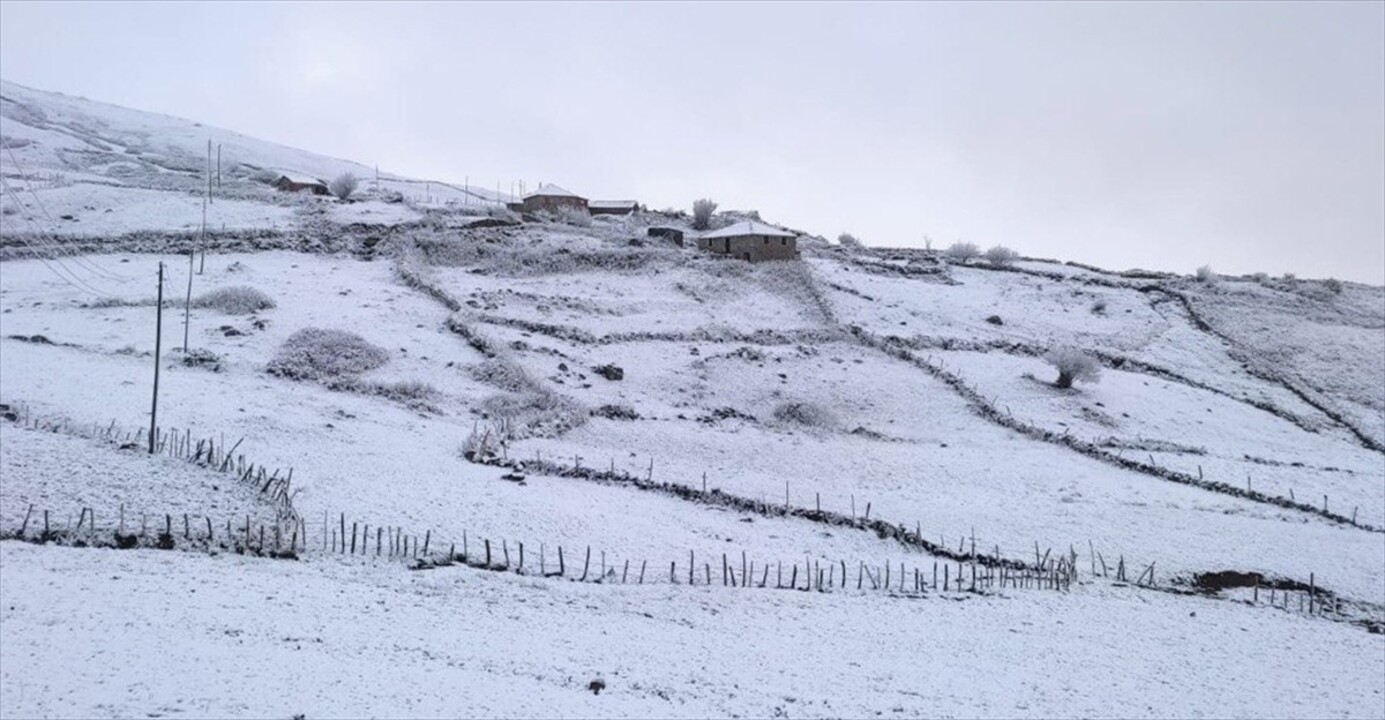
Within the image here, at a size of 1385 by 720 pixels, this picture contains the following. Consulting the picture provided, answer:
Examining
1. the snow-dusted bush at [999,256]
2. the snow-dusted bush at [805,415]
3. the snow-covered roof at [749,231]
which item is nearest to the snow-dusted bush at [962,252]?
the snow-dusted bush at [999,256]

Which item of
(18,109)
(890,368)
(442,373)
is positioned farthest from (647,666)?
(18,109)

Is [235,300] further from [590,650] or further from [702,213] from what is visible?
[702,213]

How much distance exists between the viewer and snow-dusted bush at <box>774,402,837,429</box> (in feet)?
138

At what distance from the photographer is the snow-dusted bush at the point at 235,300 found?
48.3 metres

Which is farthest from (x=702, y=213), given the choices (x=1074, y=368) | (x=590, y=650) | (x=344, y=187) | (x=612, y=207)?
(x=590, y=650)

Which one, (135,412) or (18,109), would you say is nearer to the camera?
(135,412)

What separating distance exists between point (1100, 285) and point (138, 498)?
68462 mm

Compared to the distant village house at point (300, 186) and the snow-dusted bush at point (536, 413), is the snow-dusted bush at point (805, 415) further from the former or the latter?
the distant village house at point (300, 186)

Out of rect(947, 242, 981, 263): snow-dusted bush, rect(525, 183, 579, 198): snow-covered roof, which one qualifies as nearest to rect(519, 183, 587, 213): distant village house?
rect(525, 183, 579, 198): snow-covered roof

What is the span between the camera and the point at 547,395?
41250 mm

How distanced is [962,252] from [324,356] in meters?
59.1

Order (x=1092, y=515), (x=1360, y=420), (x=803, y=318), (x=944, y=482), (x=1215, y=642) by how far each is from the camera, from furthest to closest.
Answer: (x=803, y=318) < (x=1360, y=420) < (x=944, y=482) < (x=1092, y=515) < (x=1215, y=642)

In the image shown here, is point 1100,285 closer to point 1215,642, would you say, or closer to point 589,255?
point 589,255

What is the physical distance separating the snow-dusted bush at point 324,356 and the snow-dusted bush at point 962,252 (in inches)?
2175
